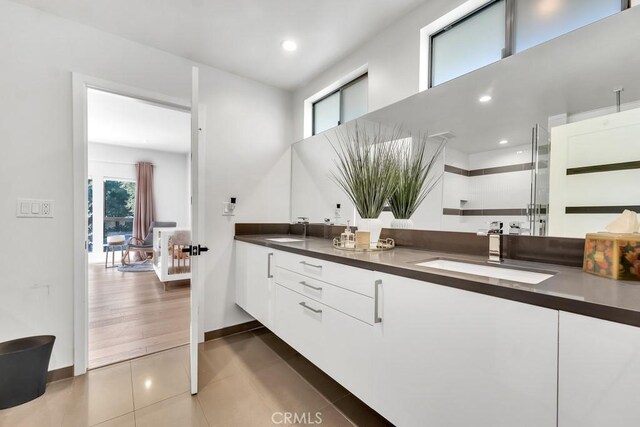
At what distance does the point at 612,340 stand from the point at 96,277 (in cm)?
593

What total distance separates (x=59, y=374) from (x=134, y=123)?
13.1ft

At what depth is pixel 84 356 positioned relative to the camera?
6.20ft

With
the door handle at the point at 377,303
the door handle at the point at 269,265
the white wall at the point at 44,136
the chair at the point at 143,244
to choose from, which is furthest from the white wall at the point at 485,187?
the chair at the point at 143,244

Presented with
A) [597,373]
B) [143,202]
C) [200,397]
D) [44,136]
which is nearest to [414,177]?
[597,373]

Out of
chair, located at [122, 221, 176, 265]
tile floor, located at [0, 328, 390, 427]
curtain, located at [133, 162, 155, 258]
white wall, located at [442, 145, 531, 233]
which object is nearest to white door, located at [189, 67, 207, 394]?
tile floor, located at [0, 328, 390, 427]

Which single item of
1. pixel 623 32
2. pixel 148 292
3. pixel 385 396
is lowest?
pixel 148 292

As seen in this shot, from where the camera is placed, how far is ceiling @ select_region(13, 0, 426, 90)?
5.65ft

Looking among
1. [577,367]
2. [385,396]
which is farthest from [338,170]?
[577,367]

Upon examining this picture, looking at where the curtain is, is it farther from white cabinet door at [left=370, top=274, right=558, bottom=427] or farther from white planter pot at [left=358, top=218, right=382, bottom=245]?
white cabinet door at [left=370, top=274, right=558, bottom=427]

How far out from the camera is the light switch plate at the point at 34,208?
174 cm

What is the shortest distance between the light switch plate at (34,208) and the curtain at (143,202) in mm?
5111

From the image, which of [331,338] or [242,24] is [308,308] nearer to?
[331,338]

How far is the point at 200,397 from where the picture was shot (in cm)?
164

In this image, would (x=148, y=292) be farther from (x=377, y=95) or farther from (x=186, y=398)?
(x=377, y=95)
